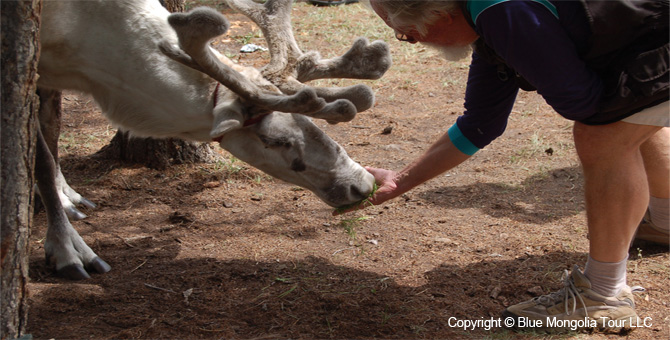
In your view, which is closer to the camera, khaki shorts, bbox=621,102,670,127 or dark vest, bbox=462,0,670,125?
dark vest, bbox=462,0,670,125

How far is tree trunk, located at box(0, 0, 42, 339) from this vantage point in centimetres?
217

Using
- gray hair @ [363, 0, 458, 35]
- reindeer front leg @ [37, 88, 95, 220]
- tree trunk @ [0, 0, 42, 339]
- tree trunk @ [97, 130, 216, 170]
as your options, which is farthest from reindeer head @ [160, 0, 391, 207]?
tree trunk @ [97, 130, 216, 170]

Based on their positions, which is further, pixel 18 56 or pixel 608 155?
pixel 608 155

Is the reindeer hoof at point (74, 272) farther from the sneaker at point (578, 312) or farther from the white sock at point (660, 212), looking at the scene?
the white sock at point (660, 212)

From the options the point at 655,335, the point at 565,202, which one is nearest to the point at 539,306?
the point at 655,335

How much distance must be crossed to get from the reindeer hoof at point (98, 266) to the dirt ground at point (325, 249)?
0.05 metres

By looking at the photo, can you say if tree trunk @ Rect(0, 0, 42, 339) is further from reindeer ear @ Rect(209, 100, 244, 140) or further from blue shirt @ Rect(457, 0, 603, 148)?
blue shirt @ Rect(457, 0, 603, 148)

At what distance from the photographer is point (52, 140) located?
4324mm

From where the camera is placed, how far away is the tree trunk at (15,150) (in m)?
2.17

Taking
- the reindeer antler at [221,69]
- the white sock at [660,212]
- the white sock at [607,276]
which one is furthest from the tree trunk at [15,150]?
the white sock at [660,212]

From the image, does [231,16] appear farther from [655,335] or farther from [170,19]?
[655,335]

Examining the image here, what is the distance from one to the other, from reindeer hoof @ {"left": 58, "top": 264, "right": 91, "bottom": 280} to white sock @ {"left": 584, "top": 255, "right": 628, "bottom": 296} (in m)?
2.64

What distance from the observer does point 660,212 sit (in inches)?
136

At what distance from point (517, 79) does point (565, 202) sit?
171cm
